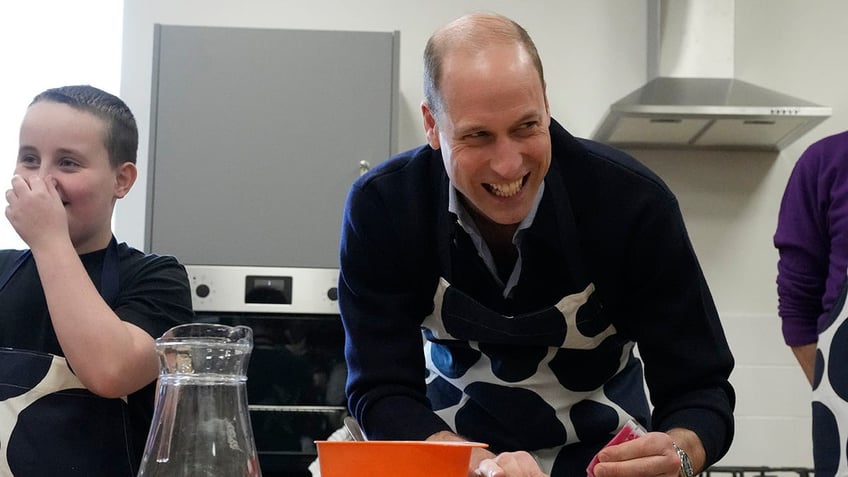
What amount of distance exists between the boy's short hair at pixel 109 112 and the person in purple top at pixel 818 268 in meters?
1.22

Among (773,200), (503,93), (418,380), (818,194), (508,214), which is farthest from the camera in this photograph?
(773,200)

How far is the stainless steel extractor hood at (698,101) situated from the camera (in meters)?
2.33

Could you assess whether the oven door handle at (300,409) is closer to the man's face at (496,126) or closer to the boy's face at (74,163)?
the boy's face at (74,163)

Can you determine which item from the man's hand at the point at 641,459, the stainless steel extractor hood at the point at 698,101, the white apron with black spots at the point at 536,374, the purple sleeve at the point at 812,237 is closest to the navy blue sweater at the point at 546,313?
the white apron with black spots at the point at 536,374

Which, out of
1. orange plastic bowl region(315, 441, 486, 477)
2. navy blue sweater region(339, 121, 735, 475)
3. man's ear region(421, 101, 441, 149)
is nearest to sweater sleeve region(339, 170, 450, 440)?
navy blue sweater region(339, 121, 735, 475)

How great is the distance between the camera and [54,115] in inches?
46.1

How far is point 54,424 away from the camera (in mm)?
967

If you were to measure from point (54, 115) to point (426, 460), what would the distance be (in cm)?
76

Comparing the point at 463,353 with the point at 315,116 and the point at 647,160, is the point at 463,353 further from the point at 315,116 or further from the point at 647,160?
the point at 647,160

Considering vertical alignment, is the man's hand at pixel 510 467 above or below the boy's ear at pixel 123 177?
below

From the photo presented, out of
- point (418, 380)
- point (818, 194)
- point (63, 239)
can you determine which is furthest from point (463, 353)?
point (818, 194)

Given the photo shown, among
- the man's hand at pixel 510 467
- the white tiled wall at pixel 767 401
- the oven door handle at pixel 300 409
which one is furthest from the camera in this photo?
the white tiled wall at pixel 767 401

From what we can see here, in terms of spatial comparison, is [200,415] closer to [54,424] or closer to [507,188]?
[54,424]

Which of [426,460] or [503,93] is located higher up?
[503,93]
